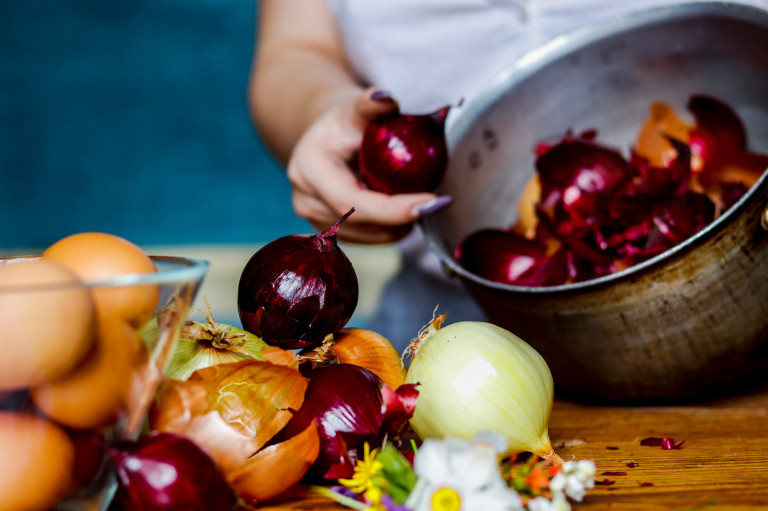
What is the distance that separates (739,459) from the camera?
15.9 inches

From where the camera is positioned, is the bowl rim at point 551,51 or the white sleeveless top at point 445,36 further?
the white sleeveless top at point 445,36

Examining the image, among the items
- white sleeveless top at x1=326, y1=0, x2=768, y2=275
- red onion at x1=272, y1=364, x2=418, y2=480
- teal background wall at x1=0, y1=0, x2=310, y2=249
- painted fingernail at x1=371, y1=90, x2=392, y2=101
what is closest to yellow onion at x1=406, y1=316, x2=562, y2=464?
red onion at x1=272, y1=364, x2=418, y2=480

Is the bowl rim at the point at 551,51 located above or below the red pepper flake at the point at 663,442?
above

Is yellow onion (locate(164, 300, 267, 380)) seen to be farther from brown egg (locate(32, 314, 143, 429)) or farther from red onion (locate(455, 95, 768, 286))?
red onion (locate(455, 95, 768, 286))

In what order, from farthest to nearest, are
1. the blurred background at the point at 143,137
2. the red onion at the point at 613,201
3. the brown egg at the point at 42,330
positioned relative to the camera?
the blurred background at the point at 143,137 < the red onion at the point at 613,201 < the brown egg at the point at 42,330

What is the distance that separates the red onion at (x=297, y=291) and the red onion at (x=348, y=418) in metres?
0.04

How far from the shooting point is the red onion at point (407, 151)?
1.84 feet

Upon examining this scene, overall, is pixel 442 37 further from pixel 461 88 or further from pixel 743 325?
pixel 743 325

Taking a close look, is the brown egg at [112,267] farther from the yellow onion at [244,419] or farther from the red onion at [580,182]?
the red onion at [580,182]

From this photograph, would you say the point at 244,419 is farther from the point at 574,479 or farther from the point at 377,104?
the point at 377,104

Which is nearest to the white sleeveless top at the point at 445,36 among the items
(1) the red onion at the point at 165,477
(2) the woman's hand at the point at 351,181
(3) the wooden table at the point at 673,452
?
(2) the woman's hand at the point at 351,181

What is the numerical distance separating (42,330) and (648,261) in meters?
0.34

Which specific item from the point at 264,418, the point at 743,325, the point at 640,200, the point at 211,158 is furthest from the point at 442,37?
the point at 211,158

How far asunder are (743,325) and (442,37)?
1.74 feet
